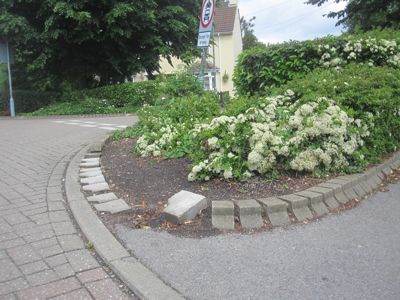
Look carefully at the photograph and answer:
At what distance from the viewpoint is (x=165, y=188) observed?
485 centimetres

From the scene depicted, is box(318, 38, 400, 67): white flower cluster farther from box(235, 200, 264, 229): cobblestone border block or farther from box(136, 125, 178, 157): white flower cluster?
box(235, 200, 264, 229): cobblestone border block

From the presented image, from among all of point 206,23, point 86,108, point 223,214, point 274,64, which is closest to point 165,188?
point 223,214

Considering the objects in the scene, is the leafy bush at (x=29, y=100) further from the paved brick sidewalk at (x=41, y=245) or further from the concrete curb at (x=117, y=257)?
the concrete curb at (x=117, y=257)

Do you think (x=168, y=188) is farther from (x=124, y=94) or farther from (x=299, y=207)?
(x=124, y=94)

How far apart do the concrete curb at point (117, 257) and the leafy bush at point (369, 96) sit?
315 centimetres

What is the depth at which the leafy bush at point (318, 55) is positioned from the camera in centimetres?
746

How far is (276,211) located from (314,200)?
45 centimetres

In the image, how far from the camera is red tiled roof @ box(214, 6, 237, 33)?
37.6m

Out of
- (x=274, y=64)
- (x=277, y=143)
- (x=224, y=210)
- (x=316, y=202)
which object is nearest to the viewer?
(x=224, y=210)

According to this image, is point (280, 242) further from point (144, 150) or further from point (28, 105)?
point (28, 105)

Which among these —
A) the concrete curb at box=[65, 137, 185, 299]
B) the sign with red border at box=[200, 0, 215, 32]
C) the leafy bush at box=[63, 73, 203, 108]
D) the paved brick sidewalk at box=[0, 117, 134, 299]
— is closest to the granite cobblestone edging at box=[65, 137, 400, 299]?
the concrete curb at box=[65, 137, 185, 299]

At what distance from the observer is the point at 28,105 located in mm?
21844

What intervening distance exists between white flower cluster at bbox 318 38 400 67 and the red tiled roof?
30622 millimetres

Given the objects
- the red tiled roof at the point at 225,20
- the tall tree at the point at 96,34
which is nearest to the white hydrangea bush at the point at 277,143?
the tall tree at the point at 96,34
